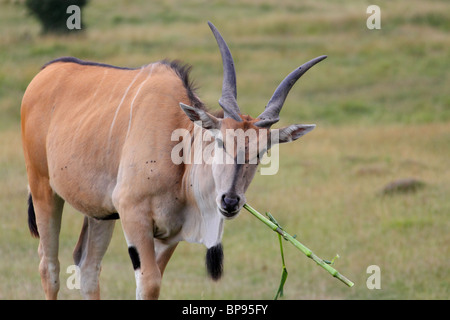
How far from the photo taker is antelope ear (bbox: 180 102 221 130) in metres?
4.98

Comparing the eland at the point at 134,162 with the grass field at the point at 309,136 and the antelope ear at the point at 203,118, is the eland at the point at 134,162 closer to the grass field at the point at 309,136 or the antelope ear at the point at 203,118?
the antelope ear at the point at 203,118

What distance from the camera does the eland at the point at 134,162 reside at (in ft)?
16.8

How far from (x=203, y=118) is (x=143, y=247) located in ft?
3.27

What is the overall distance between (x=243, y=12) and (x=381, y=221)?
22.0 metres

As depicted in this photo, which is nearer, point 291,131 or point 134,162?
point 291,131

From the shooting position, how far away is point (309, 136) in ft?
51.5

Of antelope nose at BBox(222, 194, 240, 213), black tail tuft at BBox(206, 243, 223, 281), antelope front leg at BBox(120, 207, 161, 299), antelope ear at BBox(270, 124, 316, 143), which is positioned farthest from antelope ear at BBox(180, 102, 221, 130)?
black tail tuft at BBox(206, 243, 223, 281)

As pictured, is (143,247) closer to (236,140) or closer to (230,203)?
(230,203)

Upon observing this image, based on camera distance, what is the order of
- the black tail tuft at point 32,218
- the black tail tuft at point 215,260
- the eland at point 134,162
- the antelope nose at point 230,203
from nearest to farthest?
the antelope nose at point 230,203 < the eland at point 134,162 < the black tail tuft at point 215,260 < the black tail tuft at point 32,218

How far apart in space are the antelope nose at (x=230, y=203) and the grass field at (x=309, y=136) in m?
3.21

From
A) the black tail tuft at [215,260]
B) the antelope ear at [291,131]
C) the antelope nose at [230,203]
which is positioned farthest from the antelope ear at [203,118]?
the black tail tuft at [215,260]

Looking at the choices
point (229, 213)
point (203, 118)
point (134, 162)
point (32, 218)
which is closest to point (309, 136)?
point (32, 218)

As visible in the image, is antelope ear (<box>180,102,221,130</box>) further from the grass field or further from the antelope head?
the grass field

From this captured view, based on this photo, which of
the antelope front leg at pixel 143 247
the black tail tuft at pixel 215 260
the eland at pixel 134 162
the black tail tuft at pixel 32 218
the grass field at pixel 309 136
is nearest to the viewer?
the eland at pixel 134 162
